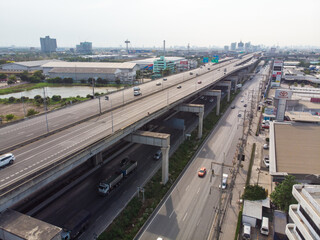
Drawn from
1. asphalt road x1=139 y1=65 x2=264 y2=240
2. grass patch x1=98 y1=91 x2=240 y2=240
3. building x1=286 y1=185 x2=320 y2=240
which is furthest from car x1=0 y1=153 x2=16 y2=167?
building x1=286 y1=185 x2=320 y2=240

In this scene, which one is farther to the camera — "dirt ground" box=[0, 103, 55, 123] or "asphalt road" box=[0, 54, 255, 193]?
"dirt ground" box=[0, 103, 55, 123]

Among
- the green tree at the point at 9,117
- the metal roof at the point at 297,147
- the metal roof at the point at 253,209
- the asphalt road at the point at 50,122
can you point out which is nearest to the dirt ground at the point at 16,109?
the green tree at the point at 9,117

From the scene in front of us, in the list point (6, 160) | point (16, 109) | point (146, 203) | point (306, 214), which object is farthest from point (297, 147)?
point (16, 109)

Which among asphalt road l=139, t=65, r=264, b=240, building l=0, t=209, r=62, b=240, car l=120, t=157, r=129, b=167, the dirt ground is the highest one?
building l=0, t=209, r=62, b=240

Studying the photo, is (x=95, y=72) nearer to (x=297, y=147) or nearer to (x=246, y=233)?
(x=297, y=147)

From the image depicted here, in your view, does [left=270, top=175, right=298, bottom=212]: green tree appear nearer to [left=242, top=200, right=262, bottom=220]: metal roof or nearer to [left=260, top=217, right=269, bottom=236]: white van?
[left=242, top=200, right=262, bottom=220]: metal roof

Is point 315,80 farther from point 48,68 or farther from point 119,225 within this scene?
point 48,68
